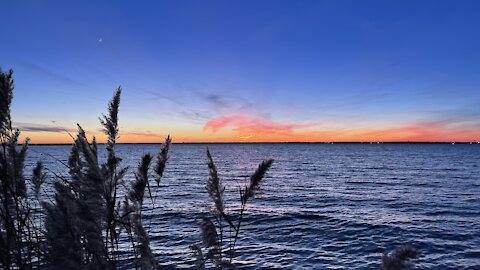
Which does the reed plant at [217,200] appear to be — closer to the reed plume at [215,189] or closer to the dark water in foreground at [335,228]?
the reed plume at [215,189]

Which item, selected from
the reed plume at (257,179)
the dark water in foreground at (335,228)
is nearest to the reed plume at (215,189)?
the reed plume at (257,179)

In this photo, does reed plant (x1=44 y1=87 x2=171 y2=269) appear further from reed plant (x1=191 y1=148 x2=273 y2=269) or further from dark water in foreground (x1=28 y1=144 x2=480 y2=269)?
dark water in foreground (x1=28 y1=144 x2=480 y2=269)

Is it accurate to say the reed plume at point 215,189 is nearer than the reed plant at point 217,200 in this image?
No

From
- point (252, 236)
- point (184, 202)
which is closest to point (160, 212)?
point (184, 202)

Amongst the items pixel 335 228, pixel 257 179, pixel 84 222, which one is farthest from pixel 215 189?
pixel 335 228

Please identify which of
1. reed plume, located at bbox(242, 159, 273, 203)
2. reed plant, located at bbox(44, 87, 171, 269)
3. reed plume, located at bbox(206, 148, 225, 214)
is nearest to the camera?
reed plant, located at bbox(44, 87, 171, 269)

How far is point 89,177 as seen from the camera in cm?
321

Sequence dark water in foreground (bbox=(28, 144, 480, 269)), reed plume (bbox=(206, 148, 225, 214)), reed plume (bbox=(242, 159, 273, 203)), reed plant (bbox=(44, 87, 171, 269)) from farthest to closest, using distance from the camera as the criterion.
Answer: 1. dark water in foreground (bbox=(28, 144, 480, 269))
2. reed plume (bbox=(206, 148, 225, 214))
3. reed plume (bbox=(242, 159, 273, 203))
4. reed plant (bbox=(44, 87, 171, 269))

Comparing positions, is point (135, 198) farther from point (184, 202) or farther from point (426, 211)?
point (426, 211)

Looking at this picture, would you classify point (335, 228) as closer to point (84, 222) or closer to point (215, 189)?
point (215, 189)

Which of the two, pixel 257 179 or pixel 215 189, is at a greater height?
pixel 257 179

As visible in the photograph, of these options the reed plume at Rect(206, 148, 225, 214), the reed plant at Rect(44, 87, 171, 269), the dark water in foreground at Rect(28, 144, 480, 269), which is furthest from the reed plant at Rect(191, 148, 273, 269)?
the dark water in foreground at Rect(28, 144, 480, 269)

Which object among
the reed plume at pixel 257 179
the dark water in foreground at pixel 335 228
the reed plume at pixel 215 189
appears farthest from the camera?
the dark water in foreground at pixel 335 228

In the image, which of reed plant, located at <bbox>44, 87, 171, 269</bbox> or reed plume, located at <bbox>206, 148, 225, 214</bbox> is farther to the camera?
reed plume, located at <bbox>206, 148, 225, 214</bbox>
